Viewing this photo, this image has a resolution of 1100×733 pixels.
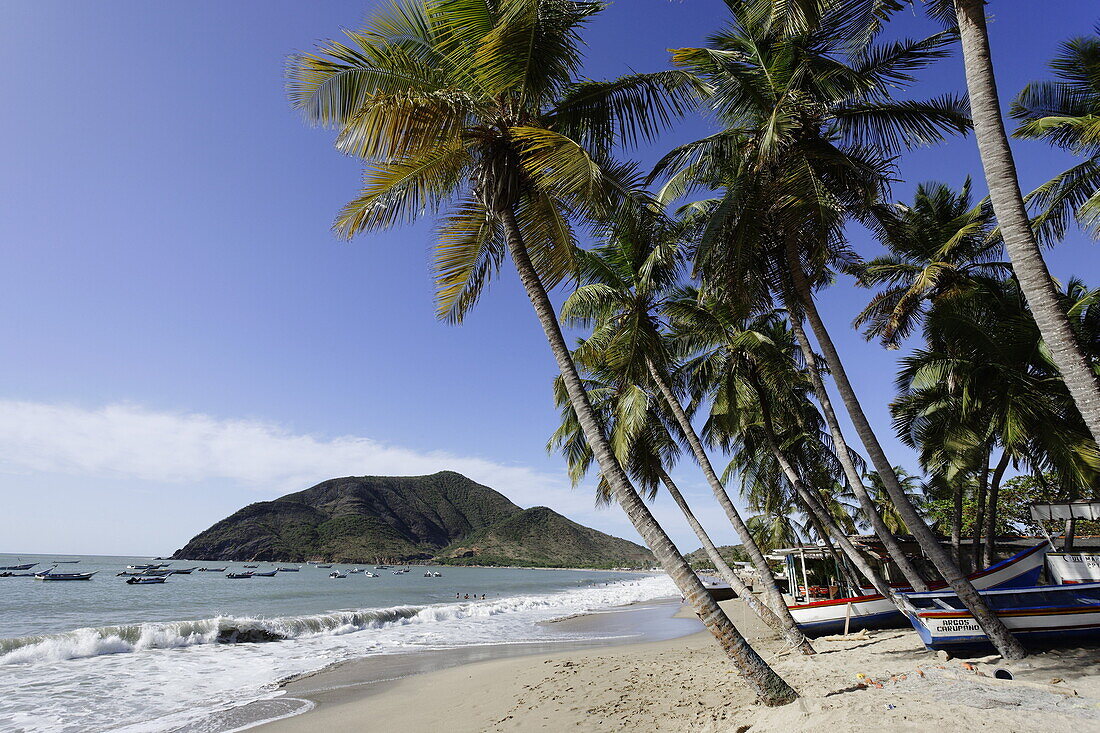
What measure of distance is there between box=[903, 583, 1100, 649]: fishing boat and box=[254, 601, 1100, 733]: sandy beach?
315mm

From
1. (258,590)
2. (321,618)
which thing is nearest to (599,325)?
(321,618)

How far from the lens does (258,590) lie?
147ft

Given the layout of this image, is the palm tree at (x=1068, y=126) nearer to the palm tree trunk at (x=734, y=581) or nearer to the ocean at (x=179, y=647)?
the palm tree trunk at (x=734, y=581)

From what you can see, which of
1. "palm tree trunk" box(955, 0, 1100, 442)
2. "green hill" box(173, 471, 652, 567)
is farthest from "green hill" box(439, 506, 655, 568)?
"palm tree trunk" box(955, 0, 1100, 442)

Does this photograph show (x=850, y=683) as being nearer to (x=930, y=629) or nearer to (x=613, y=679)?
(x=930, y=629)

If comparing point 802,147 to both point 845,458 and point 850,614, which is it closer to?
point 845,458

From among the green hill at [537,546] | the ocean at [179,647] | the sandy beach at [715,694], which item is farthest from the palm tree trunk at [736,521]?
the green hill at [537,546]

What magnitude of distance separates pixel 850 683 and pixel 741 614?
1882 cm

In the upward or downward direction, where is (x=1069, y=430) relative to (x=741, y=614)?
upward

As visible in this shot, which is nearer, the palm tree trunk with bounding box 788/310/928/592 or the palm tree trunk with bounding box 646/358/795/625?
the palm tree trunk with bounding box 788/310/928/592

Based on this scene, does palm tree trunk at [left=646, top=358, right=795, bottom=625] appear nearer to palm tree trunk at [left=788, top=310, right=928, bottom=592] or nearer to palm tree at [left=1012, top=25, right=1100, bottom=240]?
palm tree trunk at [left=788, top=310, right=928, bottom=592]

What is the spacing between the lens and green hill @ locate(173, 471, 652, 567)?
4488 inches

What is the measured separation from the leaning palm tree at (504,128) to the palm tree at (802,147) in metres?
2.23

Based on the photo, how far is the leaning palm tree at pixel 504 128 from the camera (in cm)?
569
